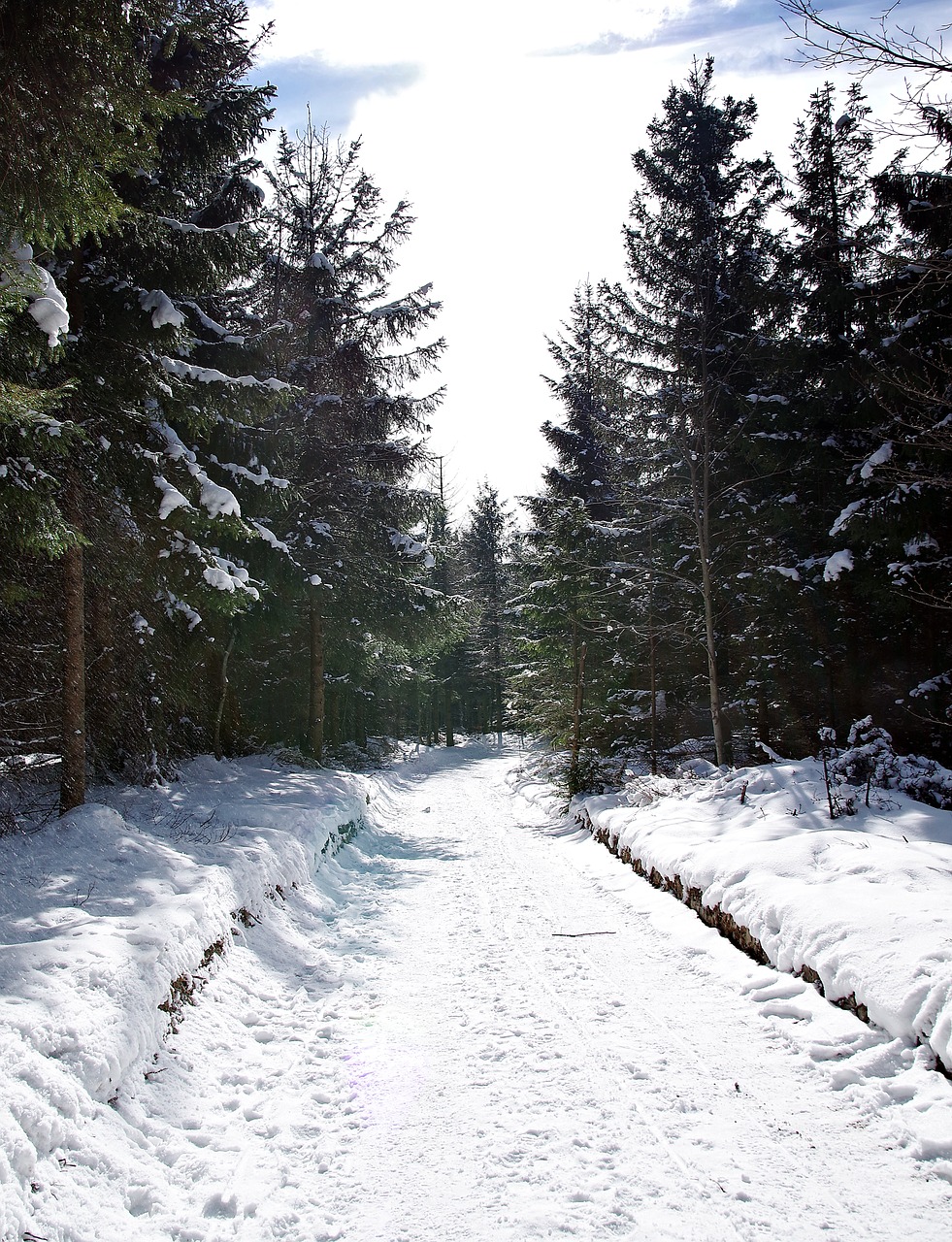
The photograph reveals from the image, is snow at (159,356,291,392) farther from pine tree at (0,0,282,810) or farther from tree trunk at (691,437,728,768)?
tree trunk at (691,437,728,768)

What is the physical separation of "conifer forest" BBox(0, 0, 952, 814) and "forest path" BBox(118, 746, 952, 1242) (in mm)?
3889

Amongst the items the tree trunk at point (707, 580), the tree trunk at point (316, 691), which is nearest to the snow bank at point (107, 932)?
the tree trunk at point (316, 691)

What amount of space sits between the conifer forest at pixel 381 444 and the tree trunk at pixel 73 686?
30 millimetres

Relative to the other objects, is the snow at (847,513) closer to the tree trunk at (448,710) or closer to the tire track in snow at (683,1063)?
the tire track in snow at (683,1063)

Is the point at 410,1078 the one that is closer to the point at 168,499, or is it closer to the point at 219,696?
the point at 168,499

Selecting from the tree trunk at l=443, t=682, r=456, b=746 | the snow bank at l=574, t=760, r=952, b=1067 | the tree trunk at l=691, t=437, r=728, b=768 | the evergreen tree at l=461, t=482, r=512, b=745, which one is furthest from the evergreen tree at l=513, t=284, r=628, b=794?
the tree trunk at l=443, t=682, r=456, b=746

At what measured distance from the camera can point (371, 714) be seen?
27984mm

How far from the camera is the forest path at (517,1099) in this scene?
2.98 meters

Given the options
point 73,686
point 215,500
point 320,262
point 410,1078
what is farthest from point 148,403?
point 320,262

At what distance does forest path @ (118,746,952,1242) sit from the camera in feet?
9.78

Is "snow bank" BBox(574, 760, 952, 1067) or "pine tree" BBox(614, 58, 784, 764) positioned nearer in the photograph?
"snow bank" BBox(574, 760, 952, 1067)

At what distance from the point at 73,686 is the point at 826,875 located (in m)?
7.66

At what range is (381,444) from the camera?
50.1 ft

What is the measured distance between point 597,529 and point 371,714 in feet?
51.9
